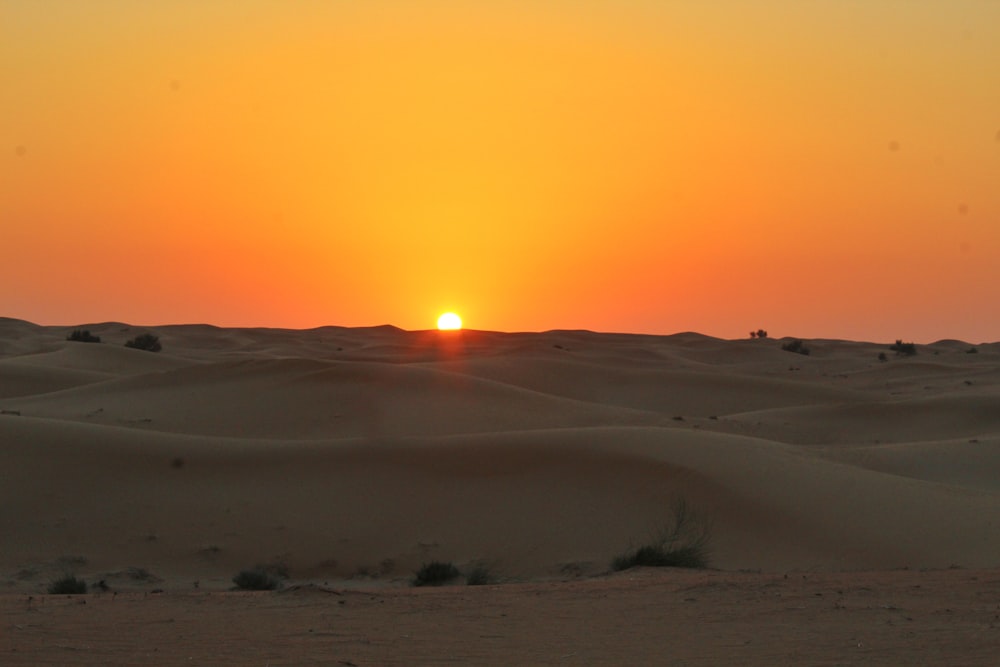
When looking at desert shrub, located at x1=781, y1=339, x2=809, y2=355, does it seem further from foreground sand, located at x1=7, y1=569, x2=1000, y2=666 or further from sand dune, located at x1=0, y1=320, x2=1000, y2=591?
foreground sand, located at x1=7, y1=569, x2=1000, y2=666

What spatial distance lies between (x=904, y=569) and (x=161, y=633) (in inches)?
309

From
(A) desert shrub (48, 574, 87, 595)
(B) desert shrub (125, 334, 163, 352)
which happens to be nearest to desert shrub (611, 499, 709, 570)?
(A) desert shrub (48, 574, 87, 595)

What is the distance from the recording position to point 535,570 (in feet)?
47.1

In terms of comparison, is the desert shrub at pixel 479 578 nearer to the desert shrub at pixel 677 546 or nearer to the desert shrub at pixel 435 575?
the desert shrub at pixel 435 575

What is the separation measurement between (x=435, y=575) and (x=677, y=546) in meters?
2.83

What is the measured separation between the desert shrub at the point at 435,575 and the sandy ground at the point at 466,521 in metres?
0.37

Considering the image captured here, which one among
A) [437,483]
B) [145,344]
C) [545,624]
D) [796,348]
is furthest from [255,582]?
[796,348]

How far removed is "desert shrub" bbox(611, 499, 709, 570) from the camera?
13609 mm

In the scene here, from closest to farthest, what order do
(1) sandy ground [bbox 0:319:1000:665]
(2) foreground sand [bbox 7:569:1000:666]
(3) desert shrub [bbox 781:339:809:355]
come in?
(2) foreground sand [bbox 7:569:1000:666] < (1) sandy ground [bbox 0:319:1000:665] < (3) desert shrub [bbox 781:339:809:355]

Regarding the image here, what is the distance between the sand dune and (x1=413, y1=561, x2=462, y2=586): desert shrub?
1.63ft

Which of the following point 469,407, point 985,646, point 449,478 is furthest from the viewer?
point 469,407

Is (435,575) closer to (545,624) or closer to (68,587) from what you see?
(68,587)

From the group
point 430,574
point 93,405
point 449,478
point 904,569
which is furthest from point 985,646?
point 93,405

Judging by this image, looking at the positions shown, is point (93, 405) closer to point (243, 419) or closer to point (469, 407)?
point (243, 419)
